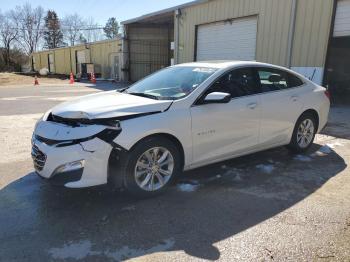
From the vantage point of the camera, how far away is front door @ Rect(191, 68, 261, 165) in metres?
4.38

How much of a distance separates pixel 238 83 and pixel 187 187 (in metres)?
1.65

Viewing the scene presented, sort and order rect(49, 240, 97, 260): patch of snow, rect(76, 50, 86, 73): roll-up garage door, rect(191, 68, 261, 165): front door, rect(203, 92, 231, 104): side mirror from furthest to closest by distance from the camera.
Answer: rect(76, 50, 86, 73): roll-up garage door
rect(191, 68, 261, 165): front door
rect(203, 92, 231, 104): side mirror
rect(49, 240, 97, 260): patch of snow

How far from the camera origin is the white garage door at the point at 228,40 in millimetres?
14938

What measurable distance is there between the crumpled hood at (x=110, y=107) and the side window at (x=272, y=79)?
179 cm

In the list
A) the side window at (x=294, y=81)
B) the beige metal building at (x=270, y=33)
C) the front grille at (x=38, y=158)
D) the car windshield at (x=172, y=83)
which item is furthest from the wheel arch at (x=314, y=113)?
the beige metal building at (x=270, y=33)

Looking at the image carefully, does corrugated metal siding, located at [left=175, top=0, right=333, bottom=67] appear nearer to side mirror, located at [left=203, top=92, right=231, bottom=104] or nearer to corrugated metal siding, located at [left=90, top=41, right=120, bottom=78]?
side mirror, located at [left=203, top=92, right=231, bottom=104]

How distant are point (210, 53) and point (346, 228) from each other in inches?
574

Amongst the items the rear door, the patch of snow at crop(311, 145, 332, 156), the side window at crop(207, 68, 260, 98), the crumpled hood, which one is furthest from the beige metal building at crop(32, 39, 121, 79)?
the crumpled hood

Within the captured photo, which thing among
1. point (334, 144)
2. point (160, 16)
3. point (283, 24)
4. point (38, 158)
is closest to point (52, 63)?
point (160, 16)

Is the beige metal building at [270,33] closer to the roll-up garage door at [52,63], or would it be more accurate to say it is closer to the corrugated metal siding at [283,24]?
the corrugated metal siding at [283,24]

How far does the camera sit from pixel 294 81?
5.78 meters

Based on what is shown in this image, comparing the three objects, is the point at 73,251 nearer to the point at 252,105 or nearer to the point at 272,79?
the point at 252,105

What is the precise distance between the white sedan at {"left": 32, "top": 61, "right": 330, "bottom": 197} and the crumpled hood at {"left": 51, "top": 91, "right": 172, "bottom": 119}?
11 millimetres

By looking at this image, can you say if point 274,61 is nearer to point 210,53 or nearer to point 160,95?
point 210,53
